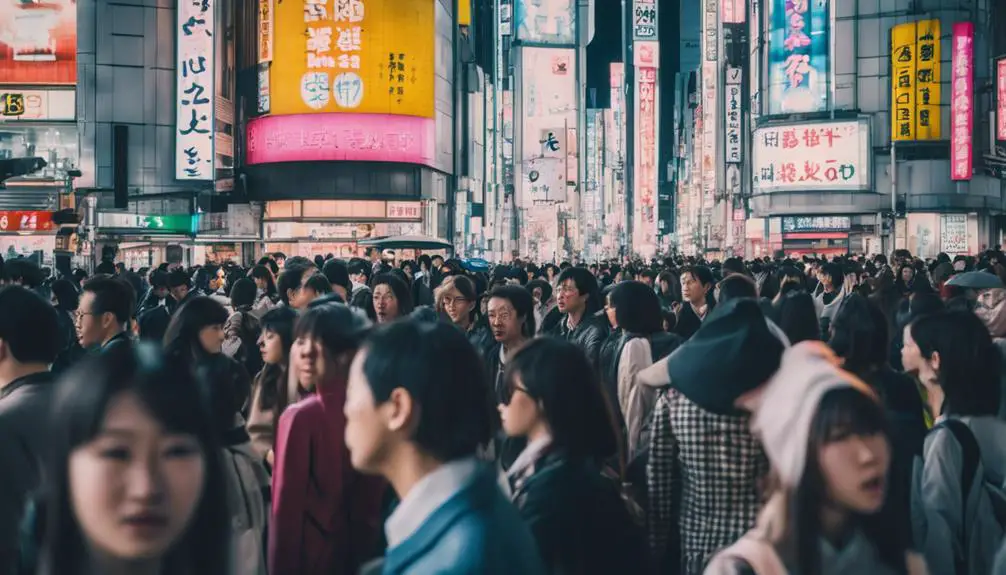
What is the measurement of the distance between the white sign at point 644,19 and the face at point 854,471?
111 meters

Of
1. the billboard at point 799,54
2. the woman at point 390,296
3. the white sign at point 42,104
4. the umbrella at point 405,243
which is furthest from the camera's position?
the billboard at point 799,54

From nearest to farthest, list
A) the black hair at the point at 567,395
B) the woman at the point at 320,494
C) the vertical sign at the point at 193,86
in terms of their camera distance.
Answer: the black hair at the point at 567,395 < the woman at the point at 320,494 < the vertical sign at the point at 193,86

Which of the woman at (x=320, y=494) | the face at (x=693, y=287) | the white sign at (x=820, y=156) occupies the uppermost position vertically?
the white sign at (x=820, y=156)

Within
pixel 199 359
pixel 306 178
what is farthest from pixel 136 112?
pixel 199 359

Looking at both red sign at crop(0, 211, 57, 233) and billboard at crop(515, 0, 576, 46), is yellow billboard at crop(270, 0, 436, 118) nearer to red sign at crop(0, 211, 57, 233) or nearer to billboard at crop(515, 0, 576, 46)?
billboard at crop(515, 0, 576, 46)

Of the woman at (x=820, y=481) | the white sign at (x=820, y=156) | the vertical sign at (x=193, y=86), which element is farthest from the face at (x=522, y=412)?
the white sign at (x=820, y=156)

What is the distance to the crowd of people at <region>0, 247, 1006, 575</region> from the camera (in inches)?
80.8

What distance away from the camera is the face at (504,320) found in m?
6.95

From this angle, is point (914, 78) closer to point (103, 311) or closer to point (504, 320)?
point (504, 320)

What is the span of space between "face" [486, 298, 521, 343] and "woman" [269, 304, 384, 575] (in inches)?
104

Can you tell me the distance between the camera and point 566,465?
323cm

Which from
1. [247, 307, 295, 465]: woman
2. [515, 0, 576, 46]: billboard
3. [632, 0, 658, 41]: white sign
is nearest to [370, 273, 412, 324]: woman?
[247, 307, 295, 465]: woman

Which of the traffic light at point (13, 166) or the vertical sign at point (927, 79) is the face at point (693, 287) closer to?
the traffic light at point (13, 166)

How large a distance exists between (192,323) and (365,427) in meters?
3.30
